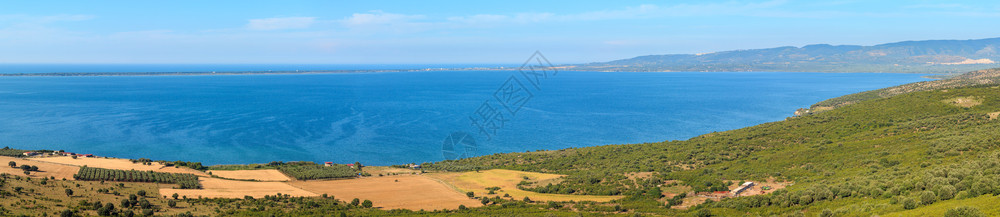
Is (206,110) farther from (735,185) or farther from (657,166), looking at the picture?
(735,185)


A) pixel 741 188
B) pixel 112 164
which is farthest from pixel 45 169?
pixel 741 188

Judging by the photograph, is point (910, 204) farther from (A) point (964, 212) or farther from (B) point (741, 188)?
(B) point (741, 188)

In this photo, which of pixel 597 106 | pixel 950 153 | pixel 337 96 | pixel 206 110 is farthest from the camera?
pixel 337 96

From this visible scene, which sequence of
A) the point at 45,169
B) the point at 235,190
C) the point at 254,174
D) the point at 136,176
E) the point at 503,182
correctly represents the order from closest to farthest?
the point at 235,190, the point at 136,176, the point at 45,169, the point at 503,182, the point at 254,174

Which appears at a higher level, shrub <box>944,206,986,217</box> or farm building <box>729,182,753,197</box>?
shrub <box>944,206,986,217</box>

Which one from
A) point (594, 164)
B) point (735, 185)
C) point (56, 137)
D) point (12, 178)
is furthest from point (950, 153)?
point (56, 137)

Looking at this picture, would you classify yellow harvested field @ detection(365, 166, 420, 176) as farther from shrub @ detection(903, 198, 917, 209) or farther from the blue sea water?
shrub @ detection(903, 198, 917, 209)

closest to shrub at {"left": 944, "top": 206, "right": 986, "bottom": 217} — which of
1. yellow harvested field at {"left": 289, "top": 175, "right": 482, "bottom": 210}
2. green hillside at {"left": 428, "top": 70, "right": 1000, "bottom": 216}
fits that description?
green hillside at {"left": 428, "top": 70, "right": 1000, "bottom": 216}
